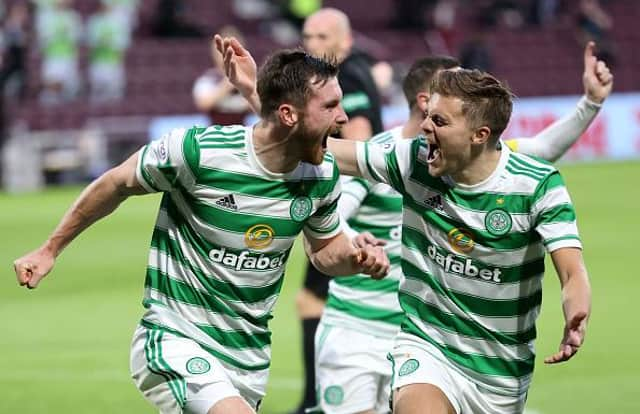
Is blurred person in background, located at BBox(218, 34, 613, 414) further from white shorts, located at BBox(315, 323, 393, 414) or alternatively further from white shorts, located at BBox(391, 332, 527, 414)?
white shorts, located at BBox(391, 332, 527, 414)

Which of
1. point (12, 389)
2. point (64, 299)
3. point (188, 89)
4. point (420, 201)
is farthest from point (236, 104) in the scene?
point (188, 89)

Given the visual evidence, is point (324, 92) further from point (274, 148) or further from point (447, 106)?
point (447, 106)

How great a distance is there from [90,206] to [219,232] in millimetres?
544

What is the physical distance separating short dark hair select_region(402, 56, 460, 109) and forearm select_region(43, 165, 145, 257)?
194 centimetres

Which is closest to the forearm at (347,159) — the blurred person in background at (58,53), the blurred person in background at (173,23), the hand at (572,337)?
the hand at (572,337)

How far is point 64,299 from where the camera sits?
14.2 metres

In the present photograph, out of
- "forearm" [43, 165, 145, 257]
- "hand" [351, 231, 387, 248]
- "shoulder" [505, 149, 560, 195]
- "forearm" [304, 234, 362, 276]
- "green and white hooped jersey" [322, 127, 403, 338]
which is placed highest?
"shoulder" [505, 149, 560, 195]

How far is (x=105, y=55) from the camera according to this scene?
2617 centimetres

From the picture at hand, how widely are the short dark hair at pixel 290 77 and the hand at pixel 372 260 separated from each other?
2.19 feet

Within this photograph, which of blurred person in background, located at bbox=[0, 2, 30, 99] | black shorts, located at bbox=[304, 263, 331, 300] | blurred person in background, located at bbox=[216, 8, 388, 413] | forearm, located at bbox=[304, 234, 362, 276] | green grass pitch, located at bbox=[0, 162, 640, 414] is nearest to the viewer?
forearm, located at bbox=[304, 234, 362, 276]

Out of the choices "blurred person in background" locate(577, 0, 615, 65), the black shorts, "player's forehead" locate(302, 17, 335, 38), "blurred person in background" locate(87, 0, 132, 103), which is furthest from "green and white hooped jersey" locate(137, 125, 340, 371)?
"blurred person in background" locate(577, 0, 615, 65)

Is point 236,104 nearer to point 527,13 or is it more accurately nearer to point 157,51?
point 157,51

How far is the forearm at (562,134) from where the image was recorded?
6730mm

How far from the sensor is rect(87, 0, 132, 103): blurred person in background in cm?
2623
